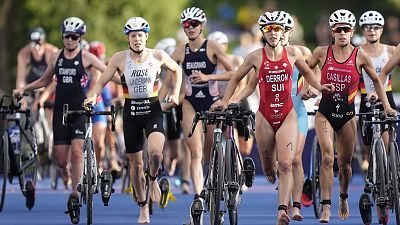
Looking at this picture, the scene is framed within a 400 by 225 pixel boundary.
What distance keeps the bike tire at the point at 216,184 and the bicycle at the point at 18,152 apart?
402 centimetres

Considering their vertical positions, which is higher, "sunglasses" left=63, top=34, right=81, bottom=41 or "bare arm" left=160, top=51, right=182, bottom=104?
"sunglasses" left=63, top=34, right=81, bottom=41

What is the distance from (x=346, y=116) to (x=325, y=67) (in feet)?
1.97

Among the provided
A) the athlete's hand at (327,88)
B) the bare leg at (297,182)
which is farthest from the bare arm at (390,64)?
the bare leg at (297,182)

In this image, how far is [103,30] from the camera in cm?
4375

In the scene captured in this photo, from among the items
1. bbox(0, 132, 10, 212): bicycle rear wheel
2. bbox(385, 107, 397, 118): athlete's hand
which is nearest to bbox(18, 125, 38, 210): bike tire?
bbox(0, 132, 10, 212): bicycle rear wheel

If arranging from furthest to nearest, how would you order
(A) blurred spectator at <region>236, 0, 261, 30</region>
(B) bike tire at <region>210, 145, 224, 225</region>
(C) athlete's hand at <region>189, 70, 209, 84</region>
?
(A) blurred spectator at <region>236, 0, 261, 30</region> → (C) athlete's hand at <region>189, 70, 209, 84</region> → (B) bike tire at <region>210, 145, 224, 225</region>

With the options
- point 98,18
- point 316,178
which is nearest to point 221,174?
point 316,178

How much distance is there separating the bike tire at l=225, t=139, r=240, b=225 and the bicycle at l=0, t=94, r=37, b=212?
156 inches

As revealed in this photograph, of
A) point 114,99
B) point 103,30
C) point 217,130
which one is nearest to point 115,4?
point 103,30

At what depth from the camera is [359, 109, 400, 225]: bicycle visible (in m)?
20.0

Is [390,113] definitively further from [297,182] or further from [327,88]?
[297,182]

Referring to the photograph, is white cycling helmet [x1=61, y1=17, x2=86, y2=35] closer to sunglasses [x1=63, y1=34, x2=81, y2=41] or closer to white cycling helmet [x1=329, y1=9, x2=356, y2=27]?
sunglasses [x1=63, y1=34, x2=81, y2=41]

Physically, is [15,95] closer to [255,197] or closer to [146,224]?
[146,224]

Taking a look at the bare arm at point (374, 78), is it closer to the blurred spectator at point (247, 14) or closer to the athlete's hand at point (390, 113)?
the athlete's hand at point (390, 113)
